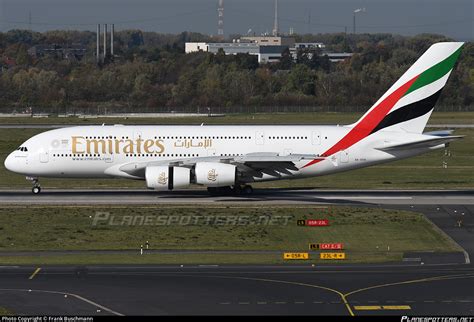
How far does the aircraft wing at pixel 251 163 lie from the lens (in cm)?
5638

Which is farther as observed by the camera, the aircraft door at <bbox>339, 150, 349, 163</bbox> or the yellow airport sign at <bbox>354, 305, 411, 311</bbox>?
the aircraft door at <bbox>339, 150, 349, 163</bbox>

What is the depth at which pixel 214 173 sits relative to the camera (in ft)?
182

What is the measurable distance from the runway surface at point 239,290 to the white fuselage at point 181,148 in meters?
20.5

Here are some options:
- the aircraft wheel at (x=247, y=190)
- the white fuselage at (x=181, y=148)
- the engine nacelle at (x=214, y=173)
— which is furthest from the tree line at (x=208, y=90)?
the engine nacelle at (x=214, y=173)

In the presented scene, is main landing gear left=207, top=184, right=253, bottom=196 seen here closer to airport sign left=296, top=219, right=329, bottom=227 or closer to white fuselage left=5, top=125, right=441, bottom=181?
white fuselage left=5, top=125, right=441, bottom=181

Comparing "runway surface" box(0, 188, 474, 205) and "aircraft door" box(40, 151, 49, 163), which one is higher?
"aircraft door" box(40, 151, 49, 163)

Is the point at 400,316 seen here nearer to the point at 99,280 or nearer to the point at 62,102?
the point at 99,280

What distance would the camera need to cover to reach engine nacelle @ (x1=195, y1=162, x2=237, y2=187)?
55.5 metres

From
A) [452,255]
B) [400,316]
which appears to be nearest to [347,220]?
[452,255]

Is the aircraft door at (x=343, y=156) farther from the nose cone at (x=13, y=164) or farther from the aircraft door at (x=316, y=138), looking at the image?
the nose cone at (x=13, y=164)

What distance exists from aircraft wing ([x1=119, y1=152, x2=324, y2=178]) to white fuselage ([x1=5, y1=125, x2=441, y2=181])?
1.06ft

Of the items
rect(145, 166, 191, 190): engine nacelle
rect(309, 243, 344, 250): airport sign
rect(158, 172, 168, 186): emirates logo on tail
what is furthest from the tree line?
rect(309, 243, 344, 250): airport sign

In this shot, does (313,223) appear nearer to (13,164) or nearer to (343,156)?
(343,156)

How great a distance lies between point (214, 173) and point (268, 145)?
4.74 meters
